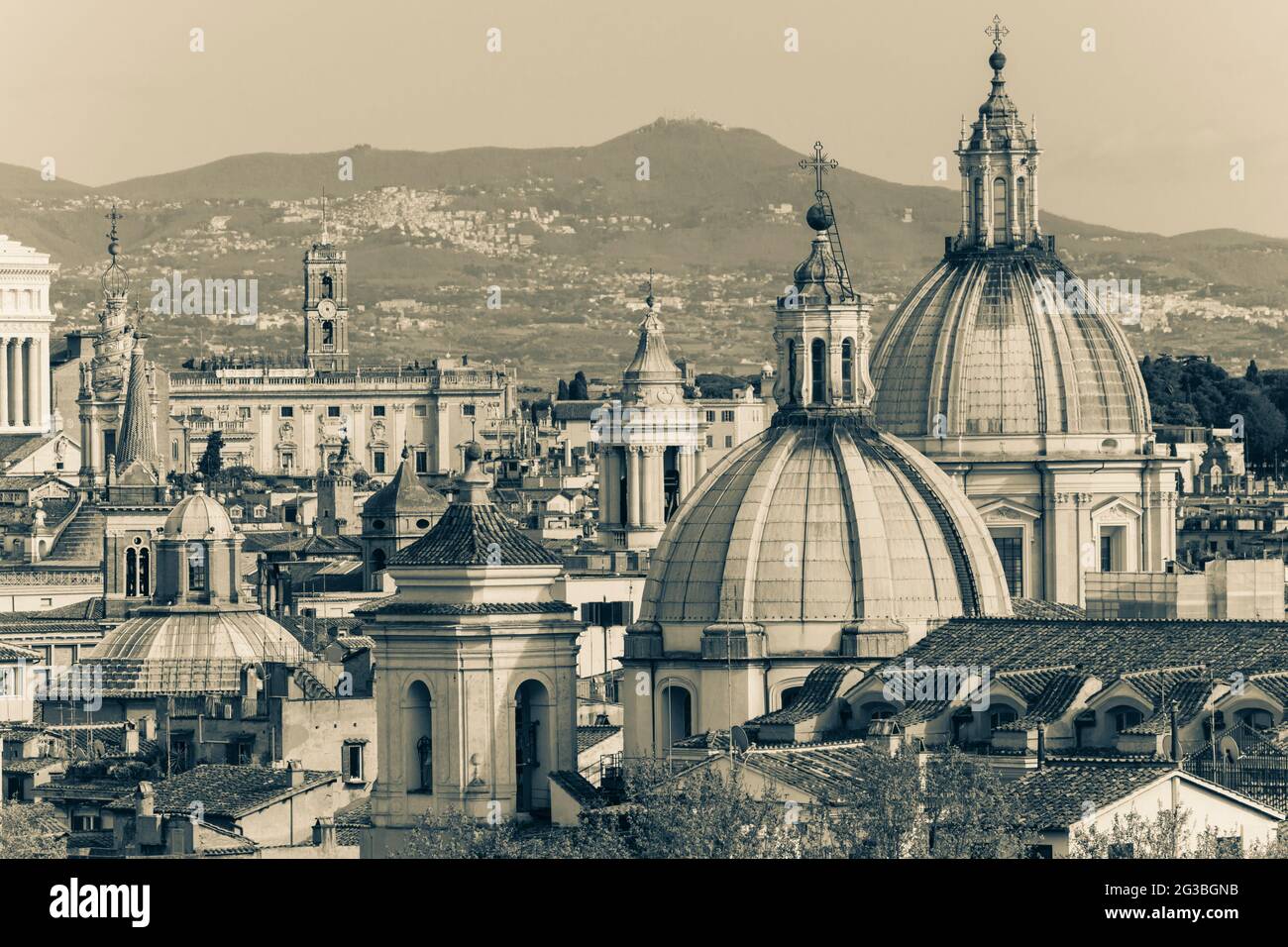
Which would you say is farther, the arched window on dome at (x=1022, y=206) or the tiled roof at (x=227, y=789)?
the arched window on dome at (x=1022, y=206)

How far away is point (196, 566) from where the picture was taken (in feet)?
386

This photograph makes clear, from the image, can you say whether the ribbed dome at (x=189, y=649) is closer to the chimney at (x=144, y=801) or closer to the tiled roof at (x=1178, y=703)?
the chimney at (x=144, y=801)

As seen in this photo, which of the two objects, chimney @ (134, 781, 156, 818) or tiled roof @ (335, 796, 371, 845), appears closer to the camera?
tiled roof @ (335, 796, 371, 845)

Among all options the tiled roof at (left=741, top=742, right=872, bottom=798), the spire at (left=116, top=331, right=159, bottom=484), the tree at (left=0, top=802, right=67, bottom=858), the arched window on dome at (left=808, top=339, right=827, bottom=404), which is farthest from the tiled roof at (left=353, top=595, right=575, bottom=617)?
A: the spire at (left=116, top=331, right=159, bottom=484)

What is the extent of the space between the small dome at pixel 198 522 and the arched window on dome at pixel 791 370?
140 ft

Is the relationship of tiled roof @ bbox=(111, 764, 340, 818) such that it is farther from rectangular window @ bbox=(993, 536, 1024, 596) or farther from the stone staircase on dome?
the stone staircase on dome

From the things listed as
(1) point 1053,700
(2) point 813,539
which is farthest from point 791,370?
(1) point 1053,700

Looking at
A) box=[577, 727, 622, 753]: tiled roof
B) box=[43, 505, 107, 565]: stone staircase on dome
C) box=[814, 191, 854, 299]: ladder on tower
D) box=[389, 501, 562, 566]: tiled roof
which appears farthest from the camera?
box=[43, 505, 107, 565]: stone staircase on dome

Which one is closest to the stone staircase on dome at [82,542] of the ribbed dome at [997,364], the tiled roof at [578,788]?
the ribbed dome at [997,364]

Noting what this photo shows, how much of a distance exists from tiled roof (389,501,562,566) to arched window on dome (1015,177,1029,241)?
30.2 metres

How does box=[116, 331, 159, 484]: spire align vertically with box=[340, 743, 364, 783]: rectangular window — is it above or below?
above

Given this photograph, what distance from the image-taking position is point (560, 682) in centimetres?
7112

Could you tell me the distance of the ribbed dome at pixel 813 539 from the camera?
7344 centimetres

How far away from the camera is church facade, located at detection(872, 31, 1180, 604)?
98812mm
